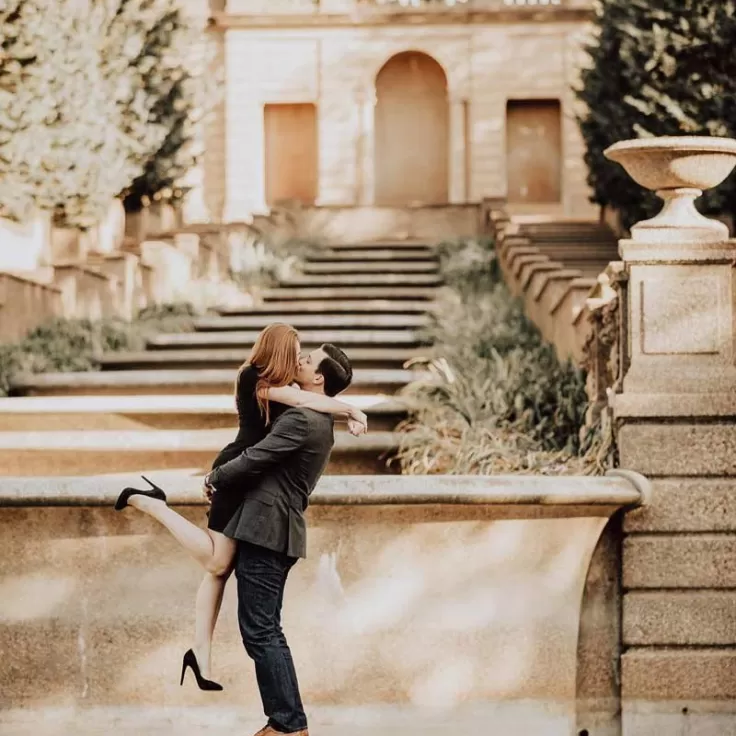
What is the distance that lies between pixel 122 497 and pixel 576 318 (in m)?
4.59

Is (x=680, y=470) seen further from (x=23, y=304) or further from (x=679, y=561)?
(x=23, y=304)

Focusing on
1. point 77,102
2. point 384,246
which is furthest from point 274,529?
point 384,246

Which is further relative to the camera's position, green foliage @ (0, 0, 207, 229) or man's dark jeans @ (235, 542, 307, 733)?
green foliage @ (0, 0, 207, 229)

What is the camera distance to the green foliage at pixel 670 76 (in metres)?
14.0

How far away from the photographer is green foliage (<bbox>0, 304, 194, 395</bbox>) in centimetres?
1023

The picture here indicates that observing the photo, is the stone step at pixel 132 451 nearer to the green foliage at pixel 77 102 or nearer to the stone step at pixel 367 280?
the green foliage at pixel 77 102

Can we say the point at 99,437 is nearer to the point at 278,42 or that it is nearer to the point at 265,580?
the point at 265,580

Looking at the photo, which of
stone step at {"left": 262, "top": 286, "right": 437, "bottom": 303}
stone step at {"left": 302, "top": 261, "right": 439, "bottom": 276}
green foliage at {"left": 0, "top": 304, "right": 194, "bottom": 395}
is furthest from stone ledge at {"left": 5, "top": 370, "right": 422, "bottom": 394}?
stone step at {"left": 302, "top": 261, "right": 439, "bottom": 276}

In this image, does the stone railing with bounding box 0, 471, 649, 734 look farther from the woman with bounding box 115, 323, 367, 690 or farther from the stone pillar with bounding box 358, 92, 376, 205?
the stone pillar with bounding box 358, 92, 376, 205

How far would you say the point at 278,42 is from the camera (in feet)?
82.4

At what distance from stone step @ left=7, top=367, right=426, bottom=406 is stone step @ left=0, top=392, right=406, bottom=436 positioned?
64 cm

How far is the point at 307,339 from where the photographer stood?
1127cm

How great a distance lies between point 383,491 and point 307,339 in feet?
17.1

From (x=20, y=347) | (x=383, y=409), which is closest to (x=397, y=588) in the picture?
(x=383, y=409)
